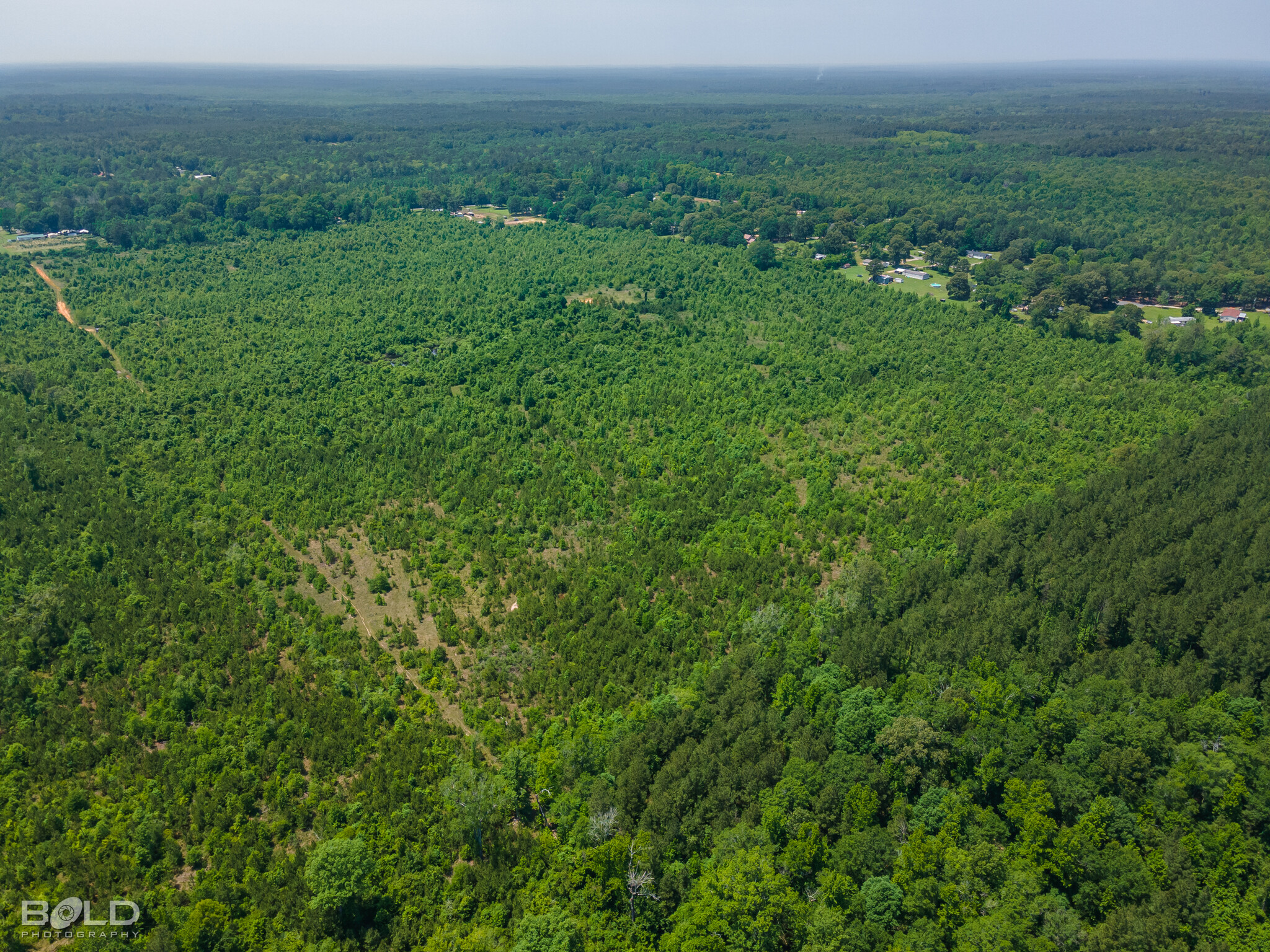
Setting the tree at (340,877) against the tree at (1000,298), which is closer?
the tree at (340,877)

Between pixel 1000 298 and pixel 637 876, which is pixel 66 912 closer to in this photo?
pixel 637 876

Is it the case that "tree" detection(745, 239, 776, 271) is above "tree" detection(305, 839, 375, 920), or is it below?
above

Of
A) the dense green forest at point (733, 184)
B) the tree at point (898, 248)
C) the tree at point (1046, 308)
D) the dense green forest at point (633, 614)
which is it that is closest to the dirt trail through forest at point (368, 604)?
the dense green forest at point (633, 614)

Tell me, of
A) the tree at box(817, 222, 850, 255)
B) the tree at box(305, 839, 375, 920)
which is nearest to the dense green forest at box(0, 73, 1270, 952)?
the tree at box(305, 839, 375, 920)

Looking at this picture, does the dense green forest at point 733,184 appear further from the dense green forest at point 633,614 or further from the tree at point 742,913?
the tree at point 742,913

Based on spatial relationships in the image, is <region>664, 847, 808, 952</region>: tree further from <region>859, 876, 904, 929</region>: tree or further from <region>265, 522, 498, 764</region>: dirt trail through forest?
<region>265, 522, 498, 764</region>: dirt trail through forest

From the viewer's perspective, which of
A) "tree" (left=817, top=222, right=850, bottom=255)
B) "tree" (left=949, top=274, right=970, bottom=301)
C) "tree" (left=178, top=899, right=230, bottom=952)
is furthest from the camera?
"tree" (left=817, top=222, right=850, bottom=255)
